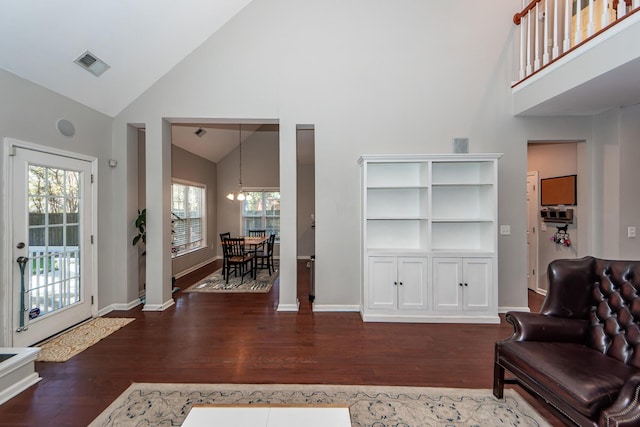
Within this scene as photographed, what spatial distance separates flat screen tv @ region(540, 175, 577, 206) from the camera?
A: 3877 millimetres

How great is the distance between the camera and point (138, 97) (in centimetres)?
378

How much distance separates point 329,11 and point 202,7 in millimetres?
1578

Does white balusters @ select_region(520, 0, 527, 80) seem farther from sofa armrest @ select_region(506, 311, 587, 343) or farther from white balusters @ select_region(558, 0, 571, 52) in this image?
sofa armrest @ select_region(506, 311, 587, 343)

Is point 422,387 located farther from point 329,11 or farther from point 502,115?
point 329,11

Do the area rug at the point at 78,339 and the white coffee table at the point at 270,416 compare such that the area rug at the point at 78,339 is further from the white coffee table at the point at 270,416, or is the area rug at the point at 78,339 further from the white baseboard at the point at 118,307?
the white coffee table at the point at 270,416

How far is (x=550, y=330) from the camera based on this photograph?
202 cm

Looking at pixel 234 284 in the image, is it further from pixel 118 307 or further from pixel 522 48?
pixel 522 48

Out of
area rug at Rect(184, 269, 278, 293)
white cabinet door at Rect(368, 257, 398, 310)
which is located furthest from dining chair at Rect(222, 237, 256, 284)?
white cabinet door at Rect(368, 257, 398, 310)

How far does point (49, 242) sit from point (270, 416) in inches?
123

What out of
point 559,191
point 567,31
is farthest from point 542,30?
point 559,191

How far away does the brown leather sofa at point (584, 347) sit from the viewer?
1456 millimetres

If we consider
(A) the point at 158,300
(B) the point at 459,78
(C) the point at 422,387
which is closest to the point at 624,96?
(B) the point at 459,78

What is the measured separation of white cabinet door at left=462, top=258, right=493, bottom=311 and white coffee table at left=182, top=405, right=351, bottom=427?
8.31 feet

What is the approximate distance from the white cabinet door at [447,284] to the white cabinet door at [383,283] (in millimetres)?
484
